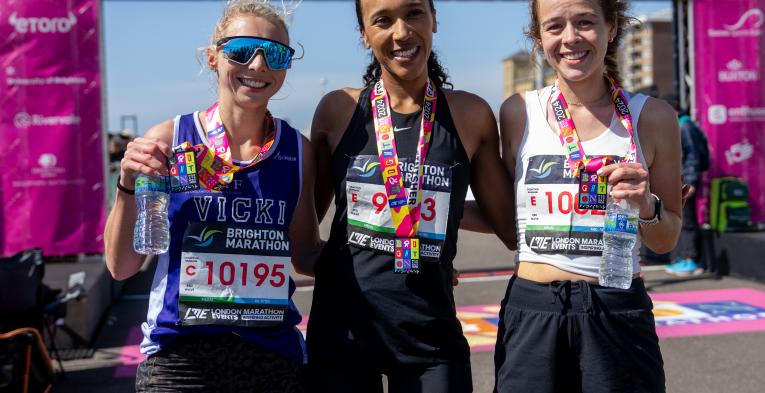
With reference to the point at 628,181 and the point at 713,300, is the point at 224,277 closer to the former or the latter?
the point at 628,181

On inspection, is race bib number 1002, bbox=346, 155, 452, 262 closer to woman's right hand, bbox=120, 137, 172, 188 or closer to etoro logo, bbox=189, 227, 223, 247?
etoro logo, bbox=189, 227, 223, 247

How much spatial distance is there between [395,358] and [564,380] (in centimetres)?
52

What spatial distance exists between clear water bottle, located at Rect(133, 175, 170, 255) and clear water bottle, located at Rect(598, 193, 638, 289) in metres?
1.27

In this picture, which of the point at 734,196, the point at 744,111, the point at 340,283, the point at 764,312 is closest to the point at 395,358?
the point at 340,283

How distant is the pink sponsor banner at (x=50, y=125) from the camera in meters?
7.38

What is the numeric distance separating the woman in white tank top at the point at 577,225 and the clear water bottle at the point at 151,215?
1.08m

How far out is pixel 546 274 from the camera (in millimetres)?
2312

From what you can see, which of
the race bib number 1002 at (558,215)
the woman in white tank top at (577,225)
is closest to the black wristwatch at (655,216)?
the woman in white tank top at (577,225)

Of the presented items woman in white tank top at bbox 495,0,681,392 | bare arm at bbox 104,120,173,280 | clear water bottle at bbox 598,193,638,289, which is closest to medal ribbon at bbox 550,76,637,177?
woman in white tank top at bbox 495,0,681,392

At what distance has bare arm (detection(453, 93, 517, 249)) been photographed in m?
2.54

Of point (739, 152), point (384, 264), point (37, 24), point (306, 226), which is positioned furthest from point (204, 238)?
point (739, 152)

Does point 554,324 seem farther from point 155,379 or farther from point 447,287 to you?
point 155,379

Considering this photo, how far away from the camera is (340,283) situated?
241 centimetres

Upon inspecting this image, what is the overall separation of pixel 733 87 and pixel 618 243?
8287mm
